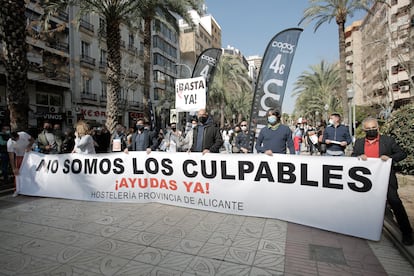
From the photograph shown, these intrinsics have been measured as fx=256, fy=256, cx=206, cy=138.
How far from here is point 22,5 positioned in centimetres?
688

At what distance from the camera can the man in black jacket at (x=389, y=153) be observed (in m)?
3.20

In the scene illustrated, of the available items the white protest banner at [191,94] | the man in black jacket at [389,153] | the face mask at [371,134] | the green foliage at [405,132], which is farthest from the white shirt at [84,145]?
the green foliage at [405,132]

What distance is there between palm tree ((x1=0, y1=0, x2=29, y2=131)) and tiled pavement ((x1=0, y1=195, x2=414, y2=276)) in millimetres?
3484

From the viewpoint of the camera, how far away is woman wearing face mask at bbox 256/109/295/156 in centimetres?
474

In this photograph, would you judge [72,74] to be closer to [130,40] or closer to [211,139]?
[130,40]

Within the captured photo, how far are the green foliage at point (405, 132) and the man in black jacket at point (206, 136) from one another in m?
5.77

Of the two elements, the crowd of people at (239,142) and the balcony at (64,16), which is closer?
the crowd of people at (239,142)

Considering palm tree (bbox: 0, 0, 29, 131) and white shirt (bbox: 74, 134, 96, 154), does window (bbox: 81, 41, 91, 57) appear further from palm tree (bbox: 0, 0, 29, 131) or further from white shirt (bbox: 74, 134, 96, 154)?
white shirt (bbox: 74, 134, 96, 154)

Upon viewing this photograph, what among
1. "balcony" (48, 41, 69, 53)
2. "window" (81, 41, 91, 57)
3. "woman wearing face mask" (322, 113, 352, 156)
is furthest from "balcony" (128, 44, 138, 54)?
"woman wearing face mask" (322, 113, 352, 156)

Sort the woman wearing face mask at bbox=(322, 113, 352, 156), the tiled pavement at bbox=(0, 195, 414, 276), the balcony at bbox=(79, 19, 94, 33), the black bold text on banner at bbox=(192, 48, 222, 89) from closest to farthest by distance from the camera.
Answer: the tiled pavement at bbox=(0, 195, 414, 276)
the woman wearing face mask at bbox=(322, 113, 352, 156)
the black bold text on banner at bbox=(192, 48, 222, 89)
the balcony at bbox=(79, 19, 94, 33)

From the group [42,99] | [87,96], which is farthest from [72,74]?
[87,96]

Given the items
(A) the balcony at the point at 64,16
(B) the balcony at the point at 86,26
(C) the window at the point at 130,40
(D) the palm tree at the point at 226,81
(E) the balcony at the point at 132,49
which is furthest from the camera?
(C) the window at the point at 130,40

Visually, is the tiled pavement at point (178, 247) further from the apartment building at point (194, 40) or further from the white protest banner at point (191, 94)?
the apartment building at point (194, 40)

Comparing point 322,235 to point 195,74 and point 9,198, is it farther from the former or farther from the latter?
point 195,74
